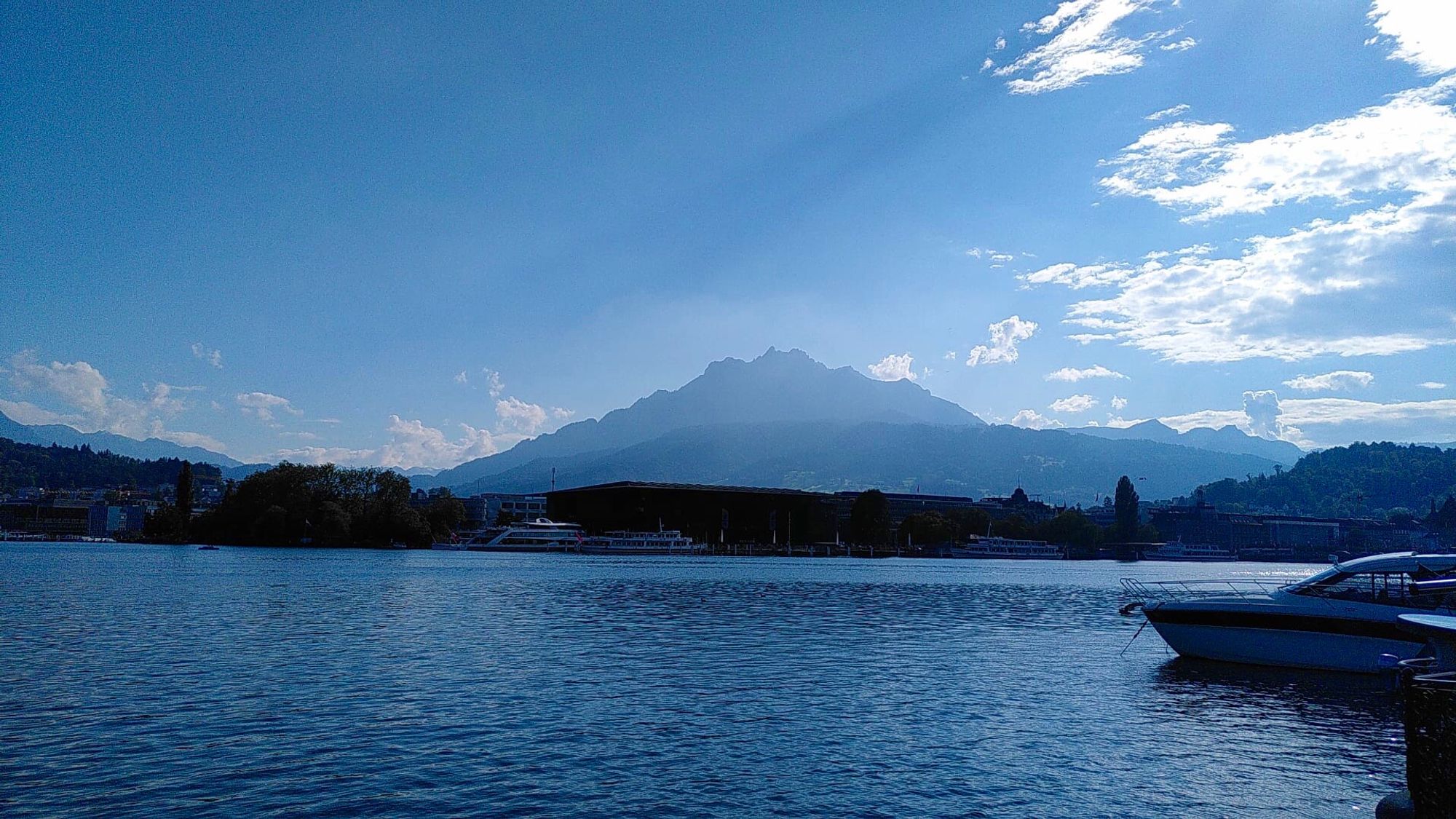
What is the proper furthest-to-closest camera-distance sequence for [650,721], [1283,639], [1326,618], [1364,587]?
[1283,639] < [1364,587] < [1326,618] < [650,721]

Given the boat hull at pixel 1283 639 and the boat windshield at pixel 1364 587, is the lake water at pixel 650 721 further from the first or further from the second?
the boat windshield at pixel 1364 587

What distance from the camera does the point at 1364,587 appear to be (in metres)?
36.7

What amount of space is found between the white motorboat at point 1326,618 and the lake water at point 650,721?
0.97m

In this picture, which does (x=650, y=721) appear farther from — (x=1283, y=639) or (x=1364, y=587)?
(x=1364, y=587)

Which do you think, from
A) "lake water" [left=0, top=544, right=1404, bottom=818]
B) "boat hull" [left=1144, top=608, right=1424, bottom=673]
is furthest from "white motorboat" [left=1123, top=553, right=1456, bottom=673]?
"lake water" [left=0, top=544, right=1404, bottom=818]

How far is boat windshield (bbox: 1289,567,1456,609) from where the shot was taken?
117 feet

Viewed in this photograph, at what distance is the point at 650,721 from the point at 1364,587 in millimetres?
28227

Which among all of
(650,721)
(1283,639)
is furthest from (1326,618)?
(650,721)

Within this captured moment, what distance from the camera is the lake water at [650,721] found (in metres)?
18.7

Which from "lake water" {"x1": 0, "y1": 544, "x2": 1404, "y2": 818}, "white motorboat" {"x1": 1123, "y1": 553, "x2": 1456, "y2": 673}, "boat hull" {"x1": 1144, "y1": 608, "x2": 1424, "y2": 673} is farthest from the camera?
"boat hull" {"x1": 1144, "y1": 608, "x2": 1424, "y2": 673}

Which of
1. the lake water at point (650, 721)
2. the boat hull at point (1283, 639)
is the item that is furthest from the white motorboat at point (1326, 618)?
the lake water at point (650, 721)

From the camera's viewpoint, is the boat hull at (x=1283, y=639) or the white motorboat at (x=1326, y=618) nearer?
the white motorboat at (x=1326, y=618)

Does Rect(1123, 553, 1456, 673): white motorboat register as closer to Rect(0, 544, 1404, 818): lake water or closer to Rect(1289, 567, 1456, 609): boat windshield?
Rect(1289, 567, 1456, 609): boat windshield

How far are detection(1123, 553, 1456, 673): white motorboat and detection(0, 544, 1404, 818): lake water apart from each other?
0.97m
